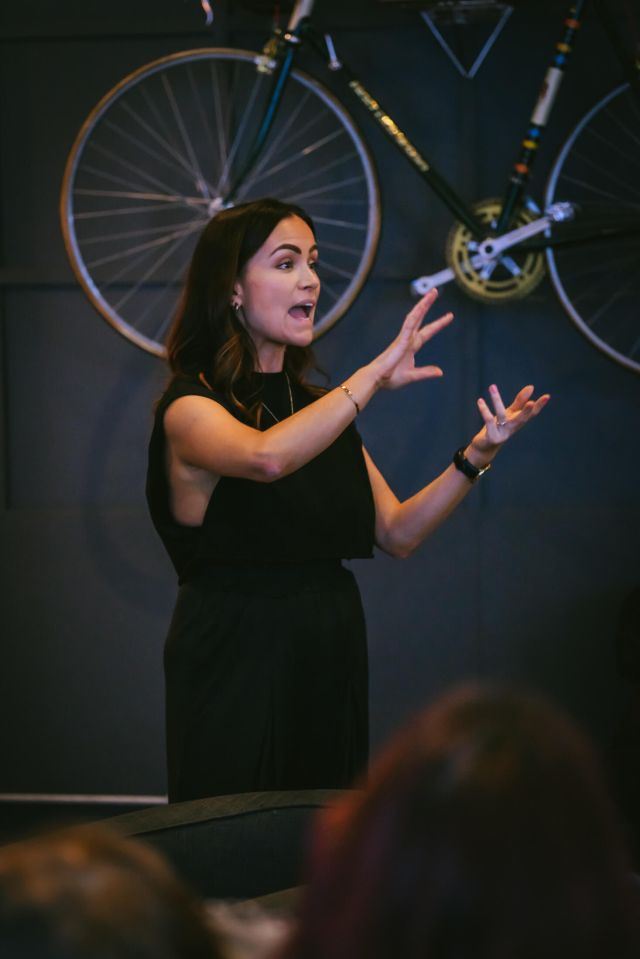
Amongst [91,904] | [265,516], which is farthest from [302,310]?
[91,904]

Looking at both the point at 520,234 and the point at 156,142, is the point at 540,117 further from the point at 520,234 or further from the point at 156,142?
the point at 156,142

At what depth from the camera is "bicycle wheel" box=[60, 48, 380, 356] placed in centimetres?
325

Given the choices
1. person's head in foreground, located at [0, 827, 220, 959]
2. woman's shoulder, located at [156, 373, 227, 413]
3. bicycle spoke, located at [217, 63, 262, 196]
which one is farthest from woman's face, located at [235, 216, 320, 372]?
person's head in foreground, located at [0, 827, 220, 959]

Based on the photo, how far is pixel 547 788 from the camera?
0.45m

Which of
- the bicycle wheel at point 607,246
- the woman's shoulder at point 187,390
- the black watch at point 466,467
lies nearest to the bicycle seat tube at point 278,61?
the bicycle wheel at point 607,246

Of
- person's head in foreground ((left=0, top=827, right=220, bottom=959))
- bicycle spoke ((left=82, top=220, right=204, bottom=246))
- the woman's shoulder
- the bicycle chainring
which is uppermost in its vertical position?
bicycle spoke ((left=82, top=220, right=204, bottom=246))

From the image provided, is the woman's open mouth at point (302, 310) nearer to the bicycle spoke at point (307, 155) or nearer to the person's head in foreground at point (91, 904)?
the bicycle spoke at point (307, 155)

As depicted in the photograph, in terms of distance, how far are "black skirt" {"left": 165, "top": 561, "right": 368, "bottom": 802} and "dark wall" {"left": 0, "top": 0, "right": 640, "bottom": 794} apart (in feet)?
4.05

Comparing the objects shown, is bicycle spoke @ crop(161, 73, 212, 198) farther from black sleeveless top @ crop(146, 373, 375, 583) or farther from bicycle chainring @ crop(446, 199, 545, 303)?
black sleeveless top @ crop(146, 373, 375, 583)

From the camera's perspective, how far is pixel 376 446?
333 centimetres

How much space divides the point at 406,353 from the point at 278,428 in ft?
0.87

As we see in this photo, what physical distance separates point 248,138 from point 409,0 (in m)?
0.59

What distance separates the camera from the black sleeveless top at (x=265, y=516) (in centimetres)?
204

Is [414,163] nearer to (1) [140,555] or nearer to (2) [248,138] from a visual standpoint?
(2) [248,138]
